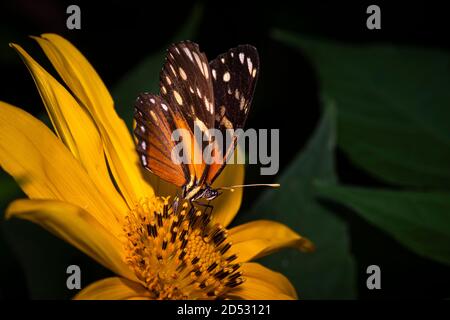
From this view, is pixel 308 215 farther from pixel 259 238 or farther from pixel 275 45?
pixel 275 45

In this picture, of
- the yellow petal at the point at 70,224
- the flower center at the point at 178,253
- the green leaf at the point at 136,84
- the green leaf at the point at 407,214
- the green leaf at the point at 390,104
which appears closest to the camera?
the yellow petal at the point at 70,224

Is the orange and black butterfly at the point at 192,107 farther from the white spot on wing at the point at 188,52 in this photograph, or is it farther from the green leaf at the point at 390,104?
the green leaf at the point at 390,104

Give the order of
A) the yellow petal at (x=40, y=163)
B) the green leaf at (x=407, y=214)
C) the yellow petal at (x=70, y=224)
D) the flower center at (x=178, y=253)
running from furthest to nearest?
the green leaf at (x=407, y=214), the flower center at (x=178, y=253), the yellow petal at (x=40, y=163), the yellow petal at (x=70, y=224)

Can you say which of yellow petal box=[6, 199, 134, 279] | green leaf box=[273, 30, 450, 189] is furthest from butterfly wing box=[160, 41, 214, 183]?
green leaf box=[273, 30, 450, 189]

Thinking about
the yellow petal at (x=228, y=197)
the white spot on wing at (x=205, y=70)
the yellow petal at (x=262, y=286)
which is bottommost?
the yellow petal at (x=262, y=286)

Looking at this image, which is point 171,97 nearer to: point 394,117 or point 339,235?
point 339,235

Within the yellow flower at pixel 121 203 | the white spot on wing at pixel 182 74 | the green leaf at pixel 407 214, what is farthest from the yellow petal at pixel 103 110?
the green leaf at pixel 407 214

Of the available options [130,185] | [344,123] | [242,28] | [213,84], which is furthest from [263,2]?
[130,185]
